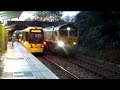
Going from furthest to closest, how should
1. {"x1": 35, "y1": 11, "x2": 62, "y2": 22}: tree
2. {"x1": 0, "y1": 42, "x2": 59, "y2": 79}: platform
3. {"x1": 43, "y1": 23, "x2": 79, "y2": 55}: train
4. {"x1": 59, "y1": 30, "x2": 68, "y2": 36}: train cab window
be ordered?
{"x1": 35, "y1": 11, "x2": 62, "y2": 22}: tree → {"x1": 59, "y1": 30, "x2": 68, "y2": 36}: train cab window → {"x1": 43, "y1": 23, "x2": 79, "y2": 55}: train → {"x1": 0, "y1": 42, "x2": 59, "y2": 79}: platform

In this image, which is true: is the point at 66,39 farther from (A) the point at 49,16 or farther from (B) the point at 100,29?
(A) the point at 49,16

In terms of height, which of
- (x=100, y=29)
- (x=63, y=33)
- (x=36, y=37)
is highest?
(x=100, y=29)

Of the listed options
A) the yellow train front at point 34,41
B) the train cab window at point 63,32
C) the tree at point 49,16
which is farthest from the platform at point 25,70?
the tree at point 49,16

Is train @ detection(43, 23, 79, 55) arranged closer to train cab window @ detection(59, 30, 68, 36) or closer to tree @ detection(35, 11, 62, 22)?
train cab window @ detection(59, 30, 68, 36)

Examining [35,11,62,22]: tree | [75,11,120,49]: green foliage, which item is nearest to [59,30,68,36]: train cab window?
[75,11,120,49]: green foliage

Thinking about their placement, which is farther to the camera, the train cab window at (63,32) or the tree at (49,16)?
the tree at (49,16)

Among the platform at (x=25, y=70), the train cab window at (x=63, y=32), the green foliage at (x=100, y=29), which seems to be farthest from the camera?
the train cab window at (x=63, y=32)

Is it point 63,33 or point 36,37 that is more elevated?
point 63,33

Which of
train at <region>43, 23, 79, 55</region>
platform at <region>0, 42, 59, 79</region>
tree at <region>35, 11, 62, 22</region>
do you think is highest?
tree at <region>35, 11, 62, 22</region>

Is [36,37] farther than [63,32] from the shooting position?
Yes

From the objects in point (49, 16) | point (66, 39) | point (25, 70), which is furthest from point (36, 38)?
point (49, 16)

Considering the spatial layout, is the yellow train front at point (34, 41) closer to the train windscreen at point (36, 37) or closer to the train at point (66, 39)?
the train windscreen at point (36, 37)
